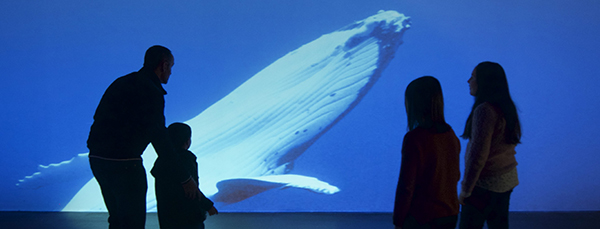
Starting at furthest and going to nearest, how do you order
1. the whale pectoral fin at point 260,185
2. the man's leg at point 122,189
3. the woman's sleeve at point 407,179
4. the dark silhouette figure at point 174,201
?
1. the whale pectoral fin at point 260,185
2. the dark silhouette figure at point 174,201
3. the man's leg at point 122,189
4. the woman's sleeve at point 407,179

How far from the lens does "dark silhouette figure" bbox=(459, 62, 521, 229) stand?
4.92 ft

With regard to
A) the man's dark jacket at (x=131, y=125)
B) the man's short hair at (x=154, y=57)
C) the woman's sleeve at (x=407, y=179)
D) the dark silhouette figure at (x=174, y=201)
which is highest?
the man's short hair at (x=154, y=57)

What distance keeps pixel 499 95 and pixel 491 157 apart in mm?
241

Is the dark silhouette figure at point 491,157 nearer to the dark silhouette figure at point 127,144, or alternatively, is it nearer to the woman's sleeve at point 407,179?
the woman's sleeve at point 407,179

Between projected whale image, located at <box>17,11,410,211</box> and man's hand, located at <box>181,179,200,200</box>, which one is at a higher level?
projected whale image, located at <box>17,11,410,211</box>

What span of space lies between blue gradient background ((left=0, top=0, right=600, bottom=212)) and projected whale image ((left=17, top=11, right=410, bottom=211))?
78mm

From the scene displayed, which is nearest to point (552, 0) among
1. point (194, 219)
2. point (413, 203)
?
point (413, 203)

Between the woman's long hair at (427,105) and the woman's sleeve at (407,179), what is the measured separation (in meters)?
0.08

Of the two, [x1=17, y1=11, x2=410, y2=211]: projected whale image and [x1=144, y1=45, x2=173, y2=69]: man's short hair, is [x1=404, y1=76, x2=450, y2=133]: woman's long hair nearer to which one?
[x1=144, y1=45, x2=173, y2=69]: man's short hair

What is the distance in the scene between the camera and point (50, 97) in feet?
11.5

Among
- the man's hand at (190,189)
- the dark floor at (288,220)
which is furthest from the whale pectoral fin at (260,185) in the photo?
the man's hand at (190,189)

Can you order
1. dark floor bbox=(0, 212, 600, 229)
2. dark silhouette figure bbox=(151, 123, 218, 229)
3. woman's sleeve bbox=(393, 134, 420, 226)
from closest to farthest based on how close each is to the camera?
woman's sleeve bbox=(393, 134, 420, 226), dark silhouette figure bbox=(151, 123, 218, 229), dark floor bbox=(0, 212, 600, 229)

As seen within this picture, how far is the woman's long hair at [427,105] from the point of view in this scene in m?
1.25

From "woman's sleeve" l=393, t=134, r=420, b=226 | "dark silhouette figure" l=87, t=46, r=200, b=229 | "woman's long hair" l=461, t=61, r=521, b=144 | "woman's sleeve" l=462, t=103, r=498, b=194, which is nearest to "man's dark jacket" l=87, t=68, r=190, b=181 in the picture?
"dark silhouette figure" l=87, t=46, r=200, b=229
